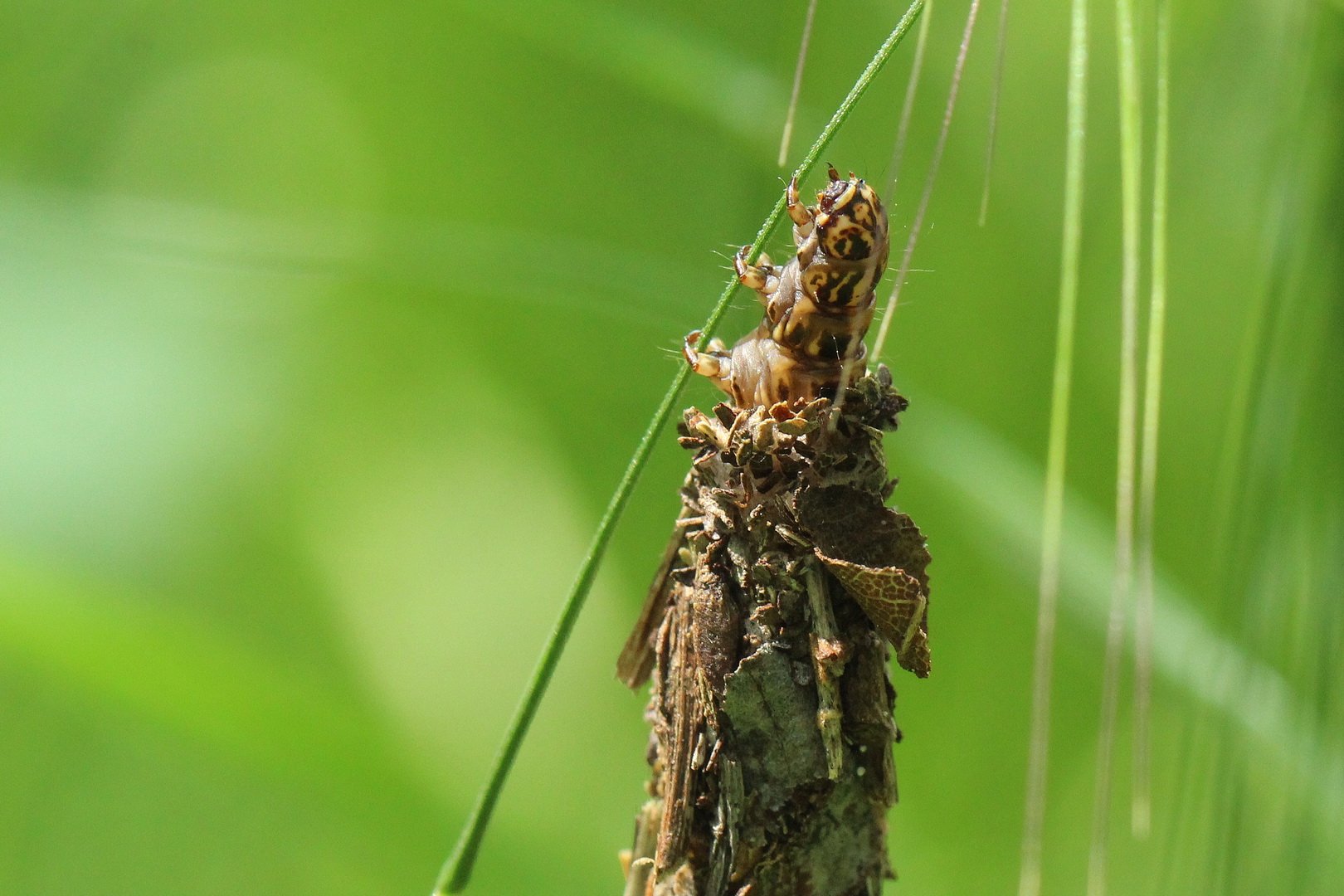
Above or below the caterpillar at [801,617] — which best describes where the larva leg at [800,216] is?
above

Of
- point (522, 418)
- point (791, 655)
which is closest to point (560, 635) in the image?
point (791, 655)

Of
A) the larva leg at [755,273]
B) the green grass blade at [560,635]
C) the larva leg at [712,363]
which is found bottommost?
the green grass blade at [560,635]

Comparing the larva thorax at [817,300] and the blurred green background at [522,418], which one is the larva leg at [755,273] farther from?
the blurred green background at [522,418]

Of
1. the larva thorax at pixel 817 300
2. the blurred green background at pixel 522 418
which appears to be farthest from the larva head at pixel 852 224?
the blurred green background at pixel 522 418

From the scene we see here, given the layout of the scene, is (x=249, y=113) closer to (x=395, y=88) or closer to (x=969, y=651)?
(x=395, y=88)

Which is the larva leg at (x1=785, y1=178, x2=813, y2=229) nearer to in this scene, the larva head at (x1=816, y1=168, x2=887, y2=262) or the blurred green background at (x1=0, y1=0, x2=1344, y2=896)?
the larva head at (x1=816, y1=168, x2=887, y2=262)

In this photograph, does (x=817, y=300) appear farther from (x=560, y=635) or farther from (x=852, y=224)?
(x=560, y=635)

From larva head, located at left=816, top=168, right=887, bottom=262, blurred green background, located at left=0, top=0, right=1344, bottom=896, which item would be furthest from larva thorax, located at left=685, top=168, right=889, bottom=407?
blurred green background, located at left=0, top=0, right=1344, bottom=896

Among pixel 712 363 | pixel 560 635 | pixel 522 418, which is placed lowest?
pixel 560 635
